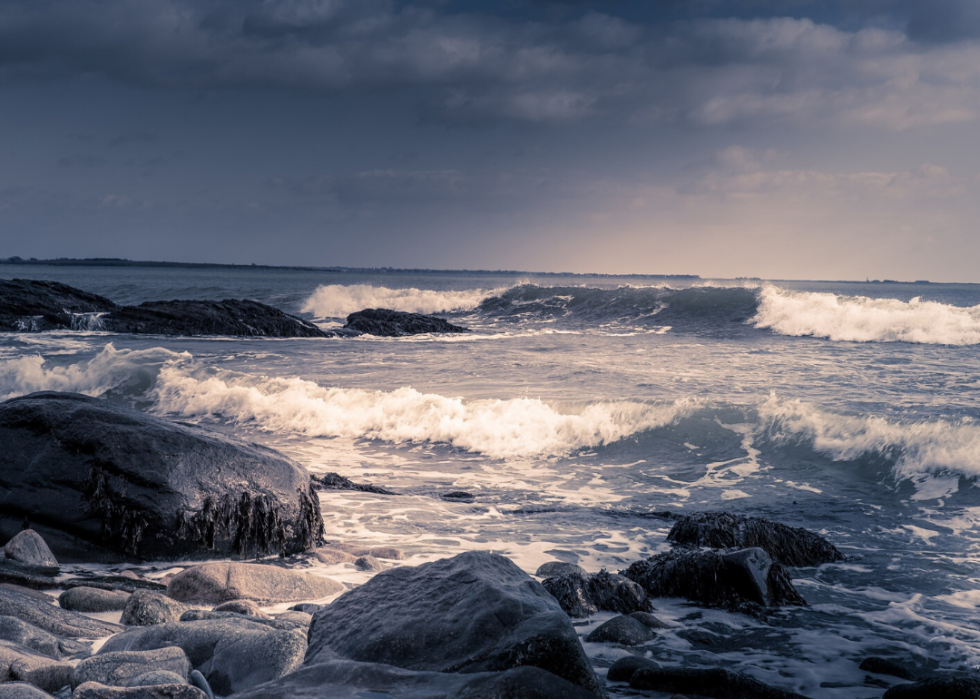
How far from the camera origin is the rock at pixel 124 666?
9.98ft

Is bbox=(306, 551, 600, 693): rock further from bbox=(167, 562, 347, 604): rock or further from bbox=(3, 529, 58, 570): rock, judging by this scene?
bbox=(3, 529, 58, 570): rock

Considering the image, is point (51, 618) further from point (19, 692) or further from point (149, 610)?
point (19, 692)

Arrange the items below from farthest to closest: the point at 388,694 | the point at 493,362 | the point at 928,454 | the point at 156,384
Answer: the point at 493,362 < the point at 156,384 < the point at 928,454 < the point at 388,694

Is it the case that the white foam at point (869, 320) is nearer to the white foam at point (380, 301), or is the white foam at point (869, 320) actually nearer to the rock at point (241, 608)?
the white foam at point (380, 301)

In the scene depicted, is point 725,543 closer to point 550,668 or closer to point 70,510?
point 550,668

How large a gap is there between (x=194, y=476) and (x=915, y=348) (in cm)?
2161

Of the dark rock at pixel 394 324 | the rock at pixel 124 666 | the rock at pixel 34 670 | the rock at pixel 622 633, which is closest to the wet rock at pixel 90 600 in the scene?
the rock at pixel 34 670

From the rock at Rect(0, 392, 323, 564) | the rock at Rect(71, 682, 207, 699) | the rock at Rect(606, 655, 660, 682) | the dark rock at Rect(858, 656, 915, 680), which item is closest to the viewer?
the rock at Rect(71, 682, 207, 699)

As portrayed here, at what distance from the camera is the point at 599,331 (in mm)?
29172

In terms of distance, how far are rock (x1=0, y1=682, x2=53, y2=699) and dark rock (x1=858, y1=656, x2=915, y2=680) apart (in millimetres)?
4151

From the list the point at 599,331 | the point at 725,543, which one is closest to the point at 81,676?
the point at 725,543

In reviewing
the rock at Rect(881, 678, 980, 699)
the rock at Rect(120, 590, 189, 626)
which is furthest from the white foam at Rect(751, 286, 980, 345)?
the rock at Rect(120, 590, 189, 626)

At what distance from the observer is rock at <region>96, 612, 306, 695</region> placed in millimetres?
3363

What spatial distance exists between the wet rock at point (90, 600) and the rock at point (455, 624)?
5.54 ft
